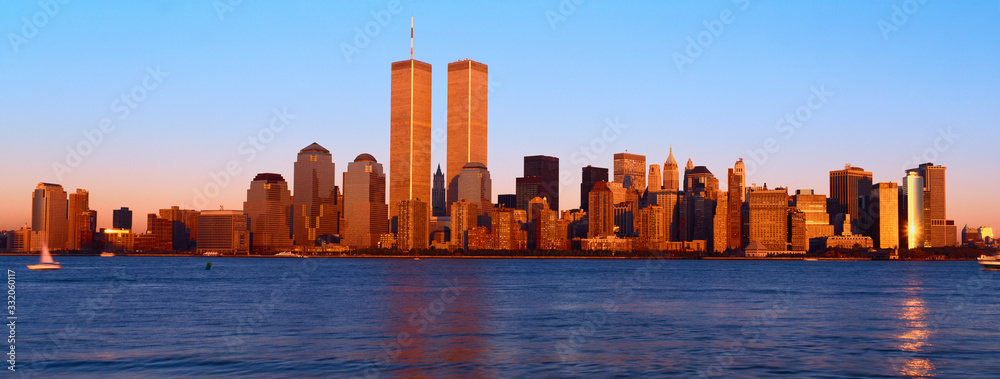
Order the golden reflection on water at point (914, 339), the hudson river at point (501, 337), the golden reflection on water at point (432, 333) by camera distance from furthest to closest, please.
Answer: the golden reflection on water at point (432, 333), the hudson river at point (501, 337), the golden reflection on water at point (914, 339)

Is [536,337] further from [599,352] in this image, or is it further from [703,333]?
[703,333]

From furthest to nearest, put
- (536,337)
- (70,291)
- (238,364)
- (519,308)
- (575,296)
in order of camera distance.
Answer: (70,291) → (575,296) → (519,308) → (536,337) → (238,364)

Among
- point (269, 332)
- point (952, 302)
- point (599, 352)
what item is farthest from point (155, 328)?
point (952, 302)

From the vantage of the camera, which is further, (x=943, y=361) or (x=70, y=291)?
(x=70, y=291)

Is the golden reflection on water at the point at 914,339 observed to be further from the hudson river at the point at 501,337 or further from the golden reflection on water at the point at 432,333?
the golden reflection on water at the point at 432,333

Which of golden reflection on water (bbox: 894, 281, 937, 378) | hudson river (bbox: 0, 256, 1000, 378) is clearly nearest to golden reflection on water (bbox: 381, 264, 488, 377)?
hudson river (bbox: 0, 256, 1000, 378)

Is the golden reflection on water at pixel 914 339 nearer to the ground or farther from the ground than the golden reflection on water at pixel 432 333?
nearer to the ground

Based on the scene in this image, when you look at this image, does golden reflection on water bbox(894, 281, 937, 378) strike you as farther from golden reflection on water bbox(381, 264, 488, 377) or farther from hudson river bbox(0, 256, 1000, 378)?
golden reflection on water bbox(381, 264, 488, 377)

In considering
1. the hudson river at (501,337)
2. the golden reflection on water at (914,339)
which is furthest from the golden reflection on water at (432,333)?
the golden reflection on water at (914,339)

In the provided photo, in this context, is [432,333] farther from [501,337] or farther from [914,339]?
[914,339]
